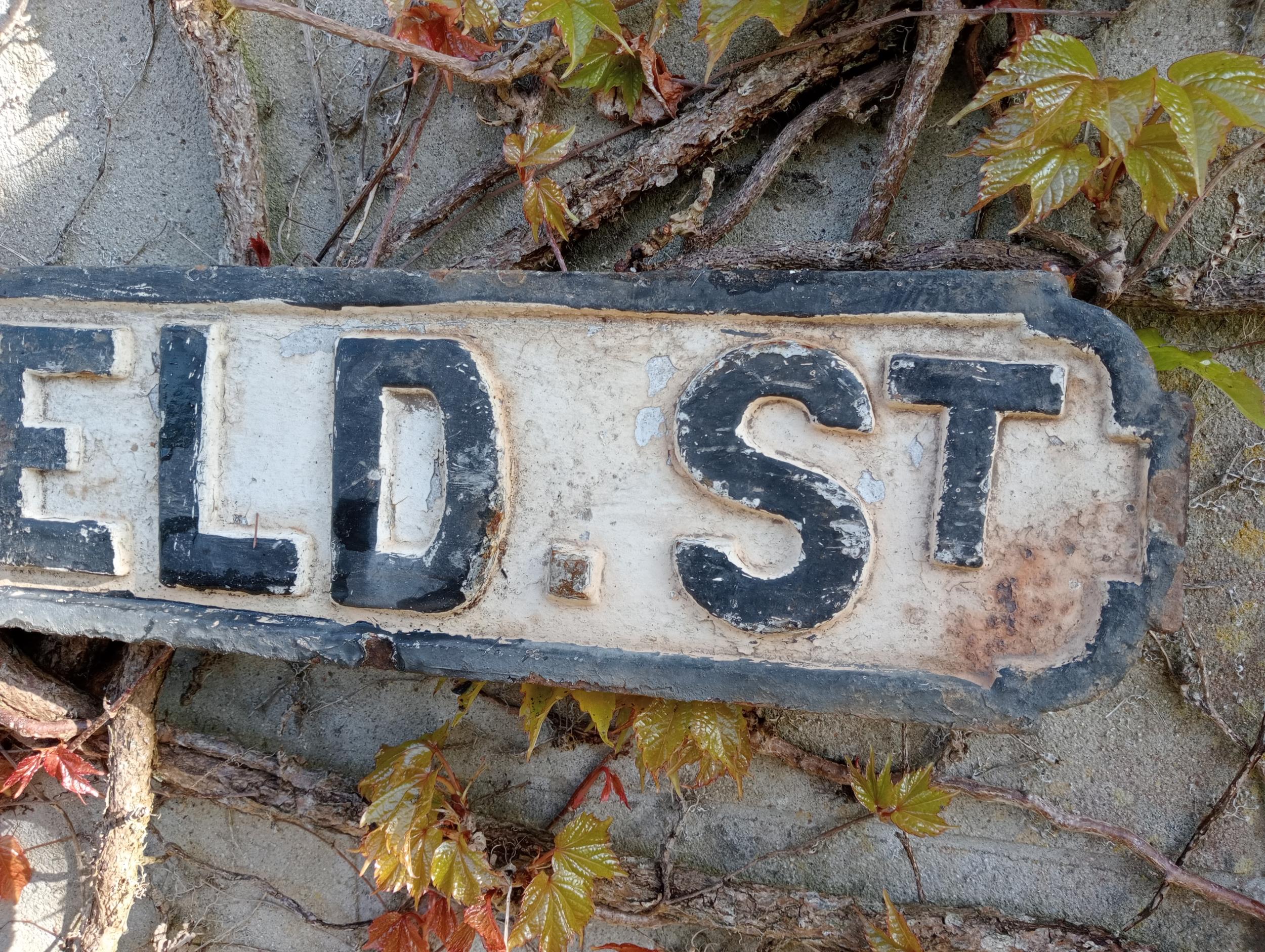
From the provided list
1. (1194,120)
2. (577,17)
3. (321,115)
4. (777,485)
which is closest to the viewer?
(1194,120)

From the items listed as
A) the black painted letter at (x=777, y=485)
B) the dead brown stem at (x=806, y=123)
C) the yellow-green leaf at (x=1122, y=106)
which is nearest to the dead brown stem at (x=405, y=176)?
the dead brown stem at (x=806, y=123)

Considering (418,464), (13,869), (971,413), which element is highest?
(971,413)

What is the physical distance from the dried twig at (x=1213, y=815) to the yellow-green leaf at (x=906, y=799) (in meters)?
0.38

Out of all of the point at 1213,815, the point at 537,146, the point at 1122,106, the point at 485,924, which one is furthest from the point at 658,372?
the point at 1213,815

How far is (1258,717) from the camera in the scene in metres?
1.39

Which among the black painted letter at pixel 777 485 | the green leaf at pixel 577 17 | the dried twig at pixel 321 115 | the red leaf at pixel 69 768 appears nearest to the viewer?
the black painted letter at pixel 777 485

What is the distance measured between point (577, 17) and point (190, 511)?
91 centimetres

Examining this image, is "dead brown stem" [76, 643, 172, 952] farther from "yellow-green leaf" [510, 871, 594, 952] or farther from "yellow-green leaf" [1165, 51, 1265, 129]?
"yellow-green leaf" [1165, 51, 1265, 129]

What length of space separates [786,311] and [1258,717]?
3.46 feet

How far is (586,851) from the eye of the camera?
136 cm

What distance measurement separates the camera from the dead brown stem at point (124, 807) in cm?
146

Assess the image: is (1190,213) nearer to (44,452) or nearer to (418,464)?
(418,464)

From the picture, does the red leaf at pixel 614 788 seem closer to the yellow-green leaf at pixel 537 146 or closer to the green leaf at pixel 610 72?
the yellow-green leaf at pixel 537 146

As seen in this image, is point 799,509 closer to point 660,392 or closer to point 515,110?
point 660,392
